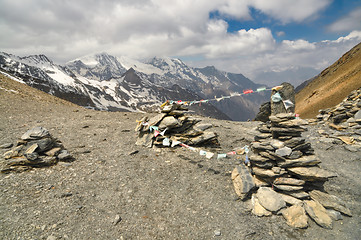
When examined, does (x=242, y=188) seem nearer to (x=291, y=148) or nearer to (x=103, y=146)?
(x=291, y=148)

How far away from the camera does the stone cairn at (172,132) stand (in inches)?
627

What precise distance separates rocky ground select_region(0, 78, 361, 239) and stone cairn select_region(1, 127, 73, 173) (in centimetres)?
63

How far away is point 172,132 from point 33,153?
10.3 metres

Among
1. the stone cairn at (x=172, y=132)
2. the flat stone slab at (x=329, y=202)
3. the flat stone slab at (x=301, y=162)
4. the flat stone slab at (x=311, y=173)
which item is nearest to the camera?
the flat stone slab at (x=329, y=202)

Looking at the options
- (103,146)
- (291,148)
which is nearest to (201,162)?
(291,148)

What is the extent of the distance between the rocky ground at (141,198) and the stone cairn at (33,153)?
0.63 m

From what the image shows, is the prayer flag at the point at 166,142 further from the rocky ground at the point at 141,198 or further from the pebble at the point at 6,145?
the pebble at the point at 6,145

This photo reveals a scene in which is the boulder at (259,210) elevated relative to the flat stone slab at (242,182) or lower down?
lower down

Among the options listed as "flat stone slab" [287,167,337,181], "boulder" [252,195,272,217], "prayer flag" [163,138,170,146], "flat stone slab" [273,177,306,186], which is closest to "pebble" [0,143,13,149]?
"prayer flag" [163,138,170,146]

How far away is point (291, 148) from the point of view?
395 inches

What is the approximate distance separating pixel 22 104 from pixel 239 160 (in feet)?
96.7

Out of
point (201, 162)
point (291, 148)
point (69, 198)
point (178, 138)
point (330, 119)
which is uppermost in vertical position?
point (330, 119)

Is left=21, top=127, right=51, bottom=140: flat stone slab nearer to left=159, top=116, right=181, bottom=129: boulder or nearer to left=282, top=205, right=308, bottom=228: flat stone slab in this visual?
left=159, top=116, right=181, bottom=129: boulder

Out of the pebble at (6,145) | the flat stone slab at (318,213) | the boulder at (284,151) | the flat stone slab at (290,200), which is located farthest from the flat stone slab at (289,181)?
the pebble at (6,145)
